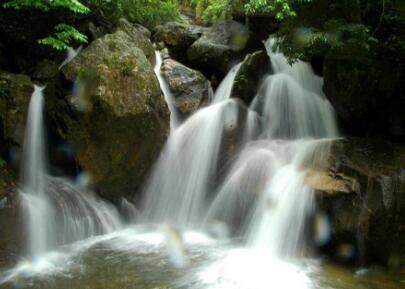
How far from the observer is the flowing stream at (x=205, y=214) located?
5.06m

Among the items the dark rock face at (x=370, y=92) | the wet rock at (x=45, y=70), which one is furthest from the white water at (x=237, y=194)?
the wet rock at (x=45, y=70)

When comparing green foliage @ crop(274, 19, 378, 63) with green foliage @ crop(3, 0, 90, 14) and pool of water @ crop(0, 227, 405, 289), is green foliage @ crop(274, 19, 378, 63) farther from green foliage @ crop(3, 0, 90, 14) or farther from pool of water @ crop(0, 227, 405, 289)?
green foliage @ crop(3, 0, 90, 14)

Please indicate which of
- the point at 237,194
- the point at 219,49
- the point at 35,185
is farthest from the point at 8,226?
the point at 219,49

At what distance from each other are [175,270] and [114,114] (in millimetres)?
2626

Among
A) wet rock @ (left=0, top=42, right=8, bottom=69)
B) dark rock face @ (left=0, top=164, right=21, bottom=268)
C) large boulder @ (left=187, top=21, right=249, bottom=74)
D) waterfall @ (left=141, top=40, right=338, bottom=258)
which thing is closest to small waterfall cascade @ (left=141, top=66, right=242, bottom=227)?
waterfall @ (left=141, top=40, right=338, bottom=258)

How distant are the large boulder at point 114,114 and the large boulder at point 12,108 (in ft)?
1.61

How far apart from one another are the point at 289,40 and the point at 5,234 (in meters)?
5.18

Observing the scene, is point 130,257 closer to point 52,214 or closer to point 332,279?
point 52,214

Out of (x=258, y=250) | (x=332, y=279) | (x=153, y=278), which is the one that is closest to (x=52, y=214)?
(x=153, y=278)

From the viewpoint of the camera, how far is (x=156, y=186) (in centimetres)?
749

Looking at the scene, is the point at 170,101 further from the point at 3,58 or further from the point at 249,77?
the point at 3,58

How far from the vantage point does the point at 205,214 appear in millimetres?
7059

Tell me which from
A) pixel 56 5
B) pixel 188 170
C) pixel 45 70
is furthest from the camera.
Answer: pixel 188 170

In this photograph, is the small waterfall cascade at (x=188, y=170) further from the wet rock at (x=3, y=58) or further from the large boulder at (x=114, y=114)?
the wet rock at (x=3, y=58)
